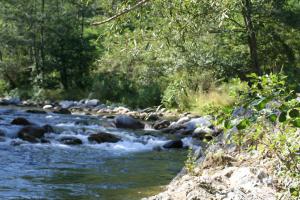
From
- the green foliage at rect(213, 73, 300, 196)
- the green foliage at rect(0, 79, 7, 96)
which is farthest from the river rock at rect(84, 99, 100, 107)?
the green foliage at rect(213, 73, 300, 196)

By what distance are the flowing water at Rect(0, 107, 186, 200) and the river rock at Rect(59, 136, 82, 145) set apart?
0.20 metres

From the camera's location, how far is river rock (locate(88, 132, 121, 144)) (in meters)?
12.9

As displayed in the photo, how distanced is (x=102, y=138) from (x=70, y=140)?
0.81 metres

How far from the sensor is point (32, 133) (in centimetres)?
1289

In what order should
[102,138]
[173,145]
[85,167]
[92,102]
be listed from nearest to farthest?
[85,167]
[173,145]
[102,138]
[92,102]

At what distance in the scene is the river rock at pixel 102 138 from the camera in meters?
12.9

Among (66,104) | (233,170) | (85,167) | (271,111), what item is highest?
(271,111)

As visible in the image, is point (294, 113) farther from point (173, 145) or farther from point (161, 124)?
point (161, 124)

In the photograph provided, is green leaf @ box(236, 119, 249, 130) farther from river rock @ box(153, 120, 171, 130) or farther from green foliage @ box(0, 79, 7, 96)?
green foliage @ box(0, 79, 7, 96)

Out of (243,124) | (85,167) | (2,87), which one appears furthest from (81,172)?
(2,87)

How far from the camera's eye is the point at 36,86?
91.9 ft

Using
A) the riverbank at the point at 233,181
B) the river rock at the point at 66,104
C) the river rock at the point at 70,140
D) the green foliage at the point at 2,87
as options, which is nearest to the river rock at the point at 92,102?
the river rock at the point at 66,104

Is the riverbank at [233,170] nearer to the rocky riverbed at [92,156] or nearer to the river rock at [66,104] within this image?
the rocky riverbed at [92,156]

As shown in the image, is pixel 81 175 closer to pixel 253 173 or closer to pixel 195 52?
pixel 253 173
